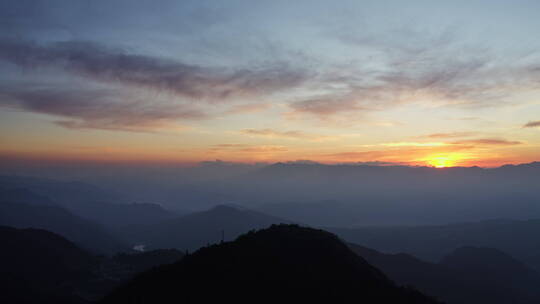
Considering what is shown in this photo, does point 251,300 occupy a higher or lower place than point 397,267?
higher

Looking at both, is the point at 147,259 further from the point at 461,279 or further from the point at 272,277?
the point at 461,279

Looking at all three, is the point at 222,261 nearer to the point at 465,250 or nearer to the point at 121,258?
the point at 121,258

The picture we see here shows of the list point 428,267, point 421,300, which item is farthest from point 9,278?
point 428,267

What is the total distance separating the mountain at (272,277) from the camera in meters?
47.4

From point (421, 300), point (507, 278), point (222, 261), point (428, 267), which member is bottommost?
point (507, 278)

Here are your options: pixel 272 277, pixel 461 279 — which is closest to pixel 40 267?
pixel 272 277

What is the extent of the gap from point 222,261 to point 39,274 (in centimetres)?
8331

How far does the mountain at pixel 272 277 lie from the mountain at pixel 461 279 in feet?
219

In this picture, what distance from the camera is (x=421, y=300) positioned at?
52031mm

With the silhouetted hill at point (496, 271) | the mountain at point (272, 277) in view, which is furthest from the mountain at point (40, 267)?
the silhouetted hill at point (496, 271)

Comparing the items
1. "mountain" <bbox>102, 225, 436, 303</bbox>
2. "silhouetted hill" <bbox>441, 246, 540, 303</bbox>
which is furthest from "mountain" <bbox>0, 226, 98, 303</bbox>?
"silhouetted hill" <bbox>441, 246, 540, 303</bbox>

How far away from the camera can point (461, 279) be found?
125875 millimetres

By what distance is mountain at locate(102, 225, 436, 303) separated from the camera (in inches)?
1865

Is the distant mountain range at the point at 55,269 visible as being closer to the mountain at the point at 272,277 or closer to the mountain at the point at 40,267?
the mountain at the point at 40,267
